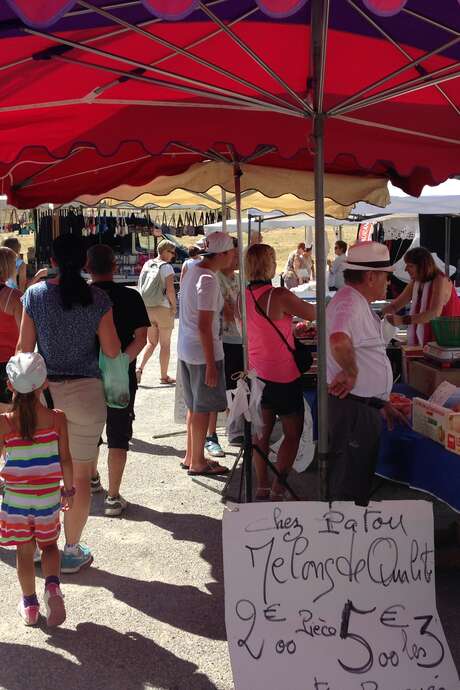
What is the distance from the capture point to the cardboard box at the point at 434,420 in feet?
12.1

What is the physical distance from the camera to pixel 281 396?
5.04 m

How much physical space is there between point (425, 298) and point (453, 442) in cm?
296

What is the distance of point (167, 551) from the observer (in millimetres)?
4590

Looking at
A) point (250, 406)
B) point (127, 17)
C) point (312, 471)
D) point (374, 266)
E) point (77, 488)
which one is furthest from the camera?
point (312, 471)

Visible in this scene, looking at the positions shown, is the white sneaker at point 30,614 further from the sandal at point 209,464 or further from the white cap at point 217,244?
the white cap at point 217,244

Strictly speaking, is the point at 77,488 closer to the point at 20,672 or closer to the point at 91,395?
the point at 91,395

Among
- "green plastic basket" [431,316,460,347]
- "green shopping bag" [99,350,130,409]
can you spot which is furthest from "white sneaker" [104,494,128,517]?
"green plastic basket" [431,316,460,347]

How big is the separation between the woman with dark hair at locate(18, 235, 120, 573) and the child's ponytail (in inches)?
18.5

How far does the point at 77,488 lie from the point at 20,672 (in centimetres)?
106

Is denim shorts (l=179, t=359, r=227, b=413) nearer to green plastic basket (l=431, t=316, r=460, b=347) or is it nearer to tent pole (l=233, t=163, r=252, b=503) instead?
tent pole (l=233, t=163, r=252, b=503)

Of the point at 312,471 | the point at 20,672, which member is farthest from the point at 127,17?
the point at 312,471

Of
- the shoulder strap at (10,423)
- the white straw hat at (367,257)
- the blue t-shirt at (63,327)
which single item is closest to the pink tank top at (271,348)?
the white straw hat at (367,257)

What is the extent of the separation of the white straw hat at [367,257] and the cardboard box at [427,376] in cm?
114

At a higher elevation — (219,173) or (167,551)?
(219,173)
